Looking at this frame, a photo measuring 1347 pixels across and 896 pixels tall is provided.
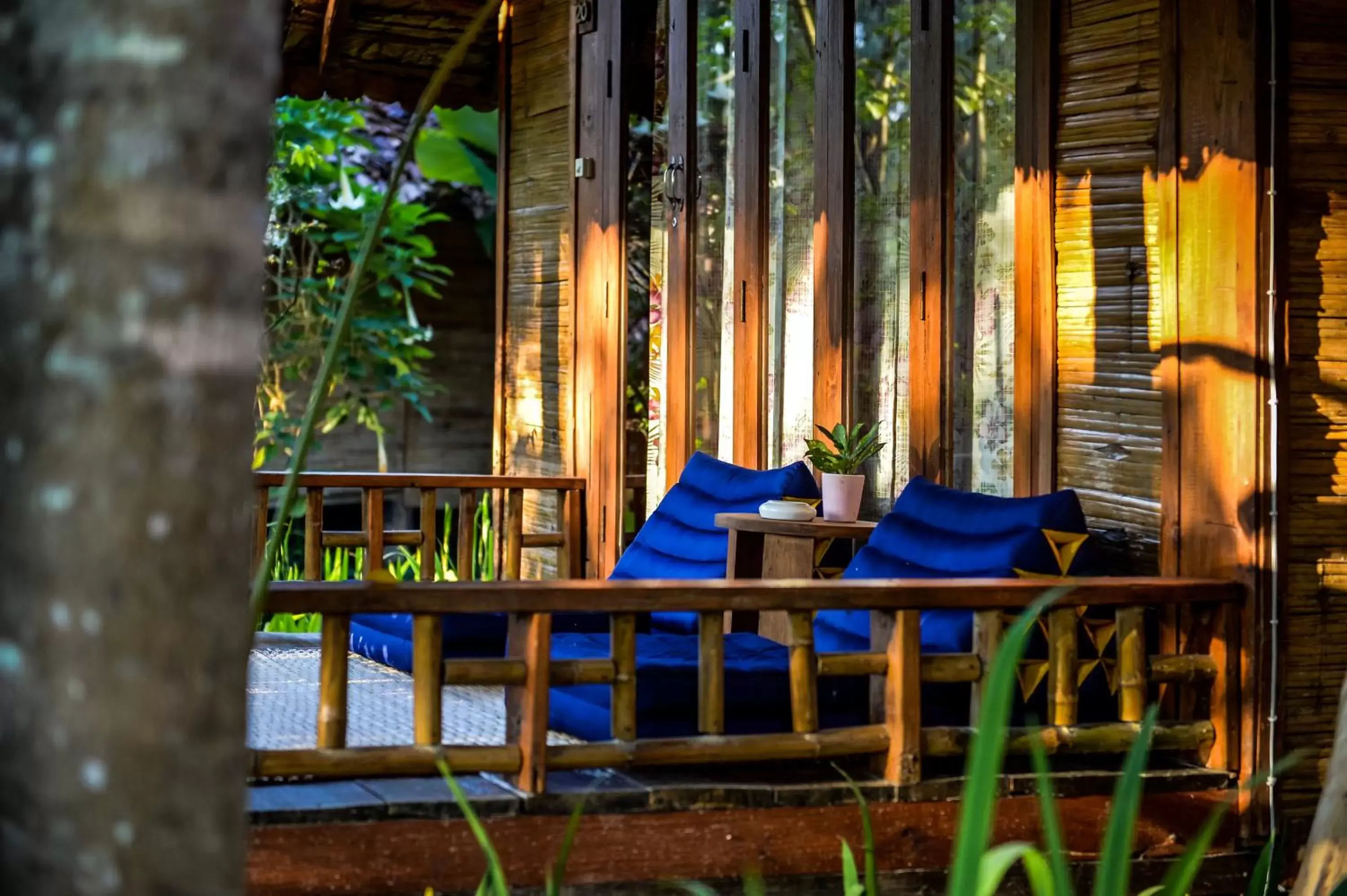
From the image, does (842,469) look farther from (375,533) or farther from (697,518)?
(375,533)

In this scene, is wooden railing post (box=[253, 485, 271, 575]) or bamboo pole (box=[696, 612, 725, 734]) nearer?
bamboo pole (box=[696, 612, 725, 734])

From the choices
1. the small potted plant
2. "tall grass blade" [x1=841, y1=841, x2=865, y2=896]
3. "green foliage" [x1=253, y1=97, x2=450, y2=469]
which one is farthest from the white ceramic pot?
"green foliage" [x1=253, y1=97, x2=450, y2=469]

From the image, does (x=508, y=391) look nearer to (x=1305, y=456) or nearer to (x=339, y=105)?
(x=339, y=105)

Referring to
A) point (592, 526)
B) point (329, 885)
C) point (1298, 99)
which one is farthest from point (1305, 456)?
point (592, 526)

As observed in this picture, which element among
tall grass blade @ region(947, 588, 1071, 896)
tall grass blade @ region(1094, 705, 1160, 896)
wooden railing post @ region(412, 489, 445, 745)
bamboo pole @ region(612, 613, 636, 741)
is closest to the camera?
tall grass blade @ region(947, 588, 1071, 896)

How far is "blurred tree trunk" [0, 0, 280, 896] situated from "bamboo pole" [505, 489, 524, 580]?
468cm

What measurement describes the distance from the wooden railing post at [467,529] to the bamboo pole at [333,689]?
104 inches

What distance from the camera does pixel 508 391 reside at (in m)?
6.76

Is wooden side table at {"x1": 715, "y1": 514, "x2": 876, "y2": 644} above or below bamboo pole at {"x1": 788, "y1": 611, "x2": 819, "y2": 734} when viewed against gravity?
above

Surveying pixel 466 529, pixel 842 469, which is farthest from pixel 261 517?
pixel 842 469

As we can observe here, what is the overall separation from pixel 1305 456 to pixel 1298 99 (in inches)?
27.9

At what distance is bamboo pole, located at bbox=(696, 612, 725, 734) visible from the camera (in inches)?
118

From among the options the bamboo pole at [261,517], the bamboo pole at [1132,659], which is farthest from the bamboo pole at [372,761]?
the bamboo pole at [261,517]

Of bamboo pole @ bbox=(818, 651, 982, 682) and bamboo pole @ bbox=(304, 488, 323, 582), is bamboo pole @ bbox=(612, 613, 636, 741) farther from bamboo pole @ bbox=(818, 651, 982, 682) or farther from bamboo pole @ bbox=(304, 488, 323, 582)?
bamboo pole @ bbox=(304, 488, 323, 582)
